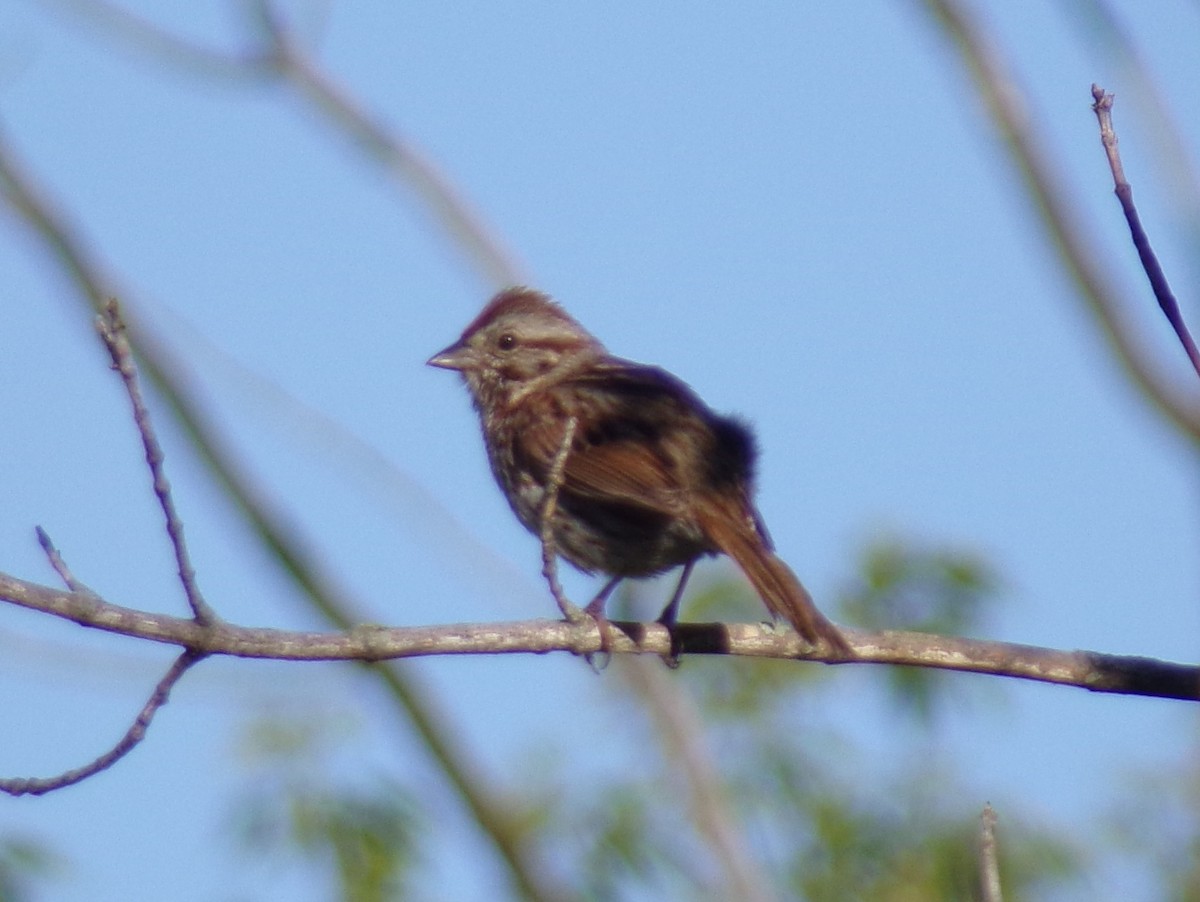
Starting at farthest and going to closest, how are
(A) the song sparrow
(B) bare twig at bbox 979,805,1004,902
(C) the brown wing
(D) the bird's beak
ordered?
(D) the bird's beak → (C) the brown wing → (A) the song sparrow → (B) bare twig at bbox 979,805,1004,902

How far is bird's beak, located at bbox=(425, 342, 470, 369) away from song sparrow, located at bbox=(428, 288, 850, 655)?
410mm

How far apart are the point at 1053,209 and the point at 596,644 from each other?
1550mm

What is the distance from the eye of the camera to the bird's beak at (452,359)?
7.10 m

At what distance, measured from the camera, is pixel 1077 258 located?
4.00m

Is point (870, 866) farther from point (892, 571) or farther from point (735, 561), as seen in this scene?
point (735, 561)

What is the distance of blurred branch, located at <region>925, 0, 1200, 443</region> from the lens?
3564mm

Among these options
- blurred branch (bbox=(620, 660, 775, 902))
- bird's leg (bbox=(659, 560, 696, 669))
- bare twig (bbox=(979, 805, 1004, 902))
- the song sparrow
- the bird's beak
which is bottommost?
blurred branch (bbox=(620, 660, 775, 902))

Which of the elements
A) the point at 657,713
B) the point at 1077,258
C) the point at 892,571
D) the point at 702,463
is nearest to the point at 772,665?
the point at 892,571

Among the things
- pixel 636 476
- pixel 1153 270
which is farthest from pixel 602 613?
pixel 1153 270

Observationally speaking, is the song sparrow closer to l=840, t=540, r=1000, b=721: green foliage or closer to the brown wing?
the brown wing

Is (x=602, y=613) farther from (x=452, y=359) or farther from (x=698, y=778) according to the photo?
(x=452, y=359)

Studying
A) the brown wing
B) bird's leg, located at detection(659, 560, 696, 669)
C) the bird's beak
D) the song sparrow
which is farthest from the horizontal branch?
the bird's beak

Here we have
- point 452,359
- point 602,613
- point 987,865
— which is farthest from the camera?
point 452,359

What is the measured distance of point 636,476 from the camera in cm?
550
